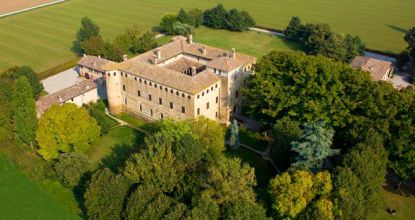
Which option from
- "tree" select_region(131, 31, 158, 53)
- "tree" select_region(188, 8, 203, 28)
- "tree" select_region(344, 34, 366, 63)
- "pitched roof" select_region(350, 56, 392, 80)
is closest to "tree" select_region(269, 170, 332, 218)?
"pitched roof" select_region(350, 56, 392, 80)

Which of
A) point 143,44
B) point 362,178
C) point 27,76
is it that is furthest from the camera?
point 143,44

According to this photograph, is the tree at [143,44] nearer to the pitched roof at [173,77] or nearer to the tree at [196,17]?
the tree at [196,17]

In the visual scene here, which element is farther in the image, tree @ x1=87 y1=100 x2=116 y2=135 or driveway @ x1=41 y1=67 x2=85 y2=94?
driveway @ x1=41 y1=67 x2=85 y2=94

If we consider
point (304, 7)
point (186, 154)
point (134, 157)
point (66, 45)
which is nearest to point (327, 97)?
point (186, 154)

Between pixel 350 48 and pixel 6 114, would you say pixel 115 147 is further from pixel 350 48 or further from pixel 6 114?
pixel 350 48

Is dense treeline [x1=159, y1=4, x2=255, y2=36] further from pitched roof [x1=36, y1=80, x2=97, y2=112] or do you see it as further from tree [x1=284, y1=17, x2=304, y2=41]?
pitched roof [x1=36, y1=80, x2=97, y2=112]

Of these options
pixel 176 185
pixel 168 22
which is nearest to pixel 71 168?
pixel 176 185
